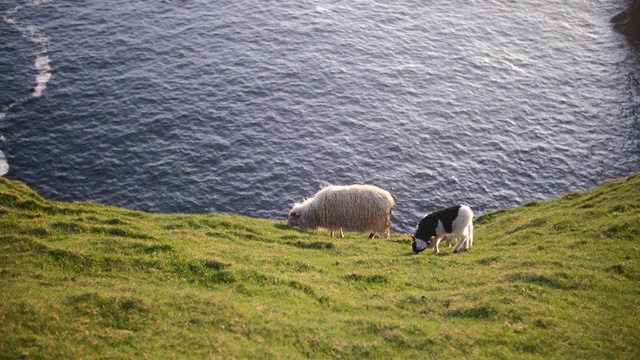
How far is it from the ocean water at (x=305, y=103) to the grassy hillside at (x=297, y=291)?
41.6ft

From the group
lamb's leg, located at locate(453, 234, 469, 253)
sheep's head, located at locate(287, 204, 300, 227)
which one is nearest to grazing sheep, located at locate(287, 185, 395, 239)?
sheep's head, located at locate(287, 204, 300, 227)

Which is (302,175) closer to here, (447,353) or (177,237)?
(177,237)

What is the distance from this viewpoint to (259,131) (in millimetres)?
48969

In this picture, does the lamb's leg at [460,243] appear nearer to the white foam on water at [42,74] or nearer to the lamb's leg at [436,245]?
the lamb's leg at [436,245]

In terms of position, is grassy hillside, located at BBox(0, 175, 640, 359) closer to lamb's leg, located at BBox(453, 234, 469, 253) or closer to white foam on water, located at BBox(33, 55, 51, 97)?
lamb's leg, located at BBox(453, 234, 469, 253)

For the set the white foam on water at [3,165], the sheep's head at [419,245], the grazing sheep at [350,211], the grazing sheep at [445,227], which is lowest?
the white foam on water at [3,165]

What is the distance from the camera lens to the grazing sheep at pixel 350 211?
106 feet

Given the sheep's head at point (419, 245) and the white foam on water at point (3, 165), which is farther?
the white foam on water at point (3, 165)

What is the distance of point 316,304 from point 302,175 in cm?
2379

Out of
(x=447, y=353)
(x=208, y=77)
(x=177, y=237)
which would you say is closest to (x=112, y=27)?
(x=208, y=77)

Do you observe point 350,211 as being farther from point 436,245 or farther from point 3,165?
point 3,165

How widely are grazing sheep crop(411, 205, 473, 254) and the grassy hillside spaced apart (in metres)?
1.09

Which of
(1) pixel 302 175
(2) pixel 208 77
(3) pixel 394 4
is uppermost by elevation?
(3) pixel 394 4

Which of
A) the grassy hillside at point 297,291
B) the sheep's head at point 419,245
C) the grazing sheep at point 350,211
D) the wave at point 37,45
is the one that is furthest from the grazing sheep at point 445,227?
the wave at point 37,45
